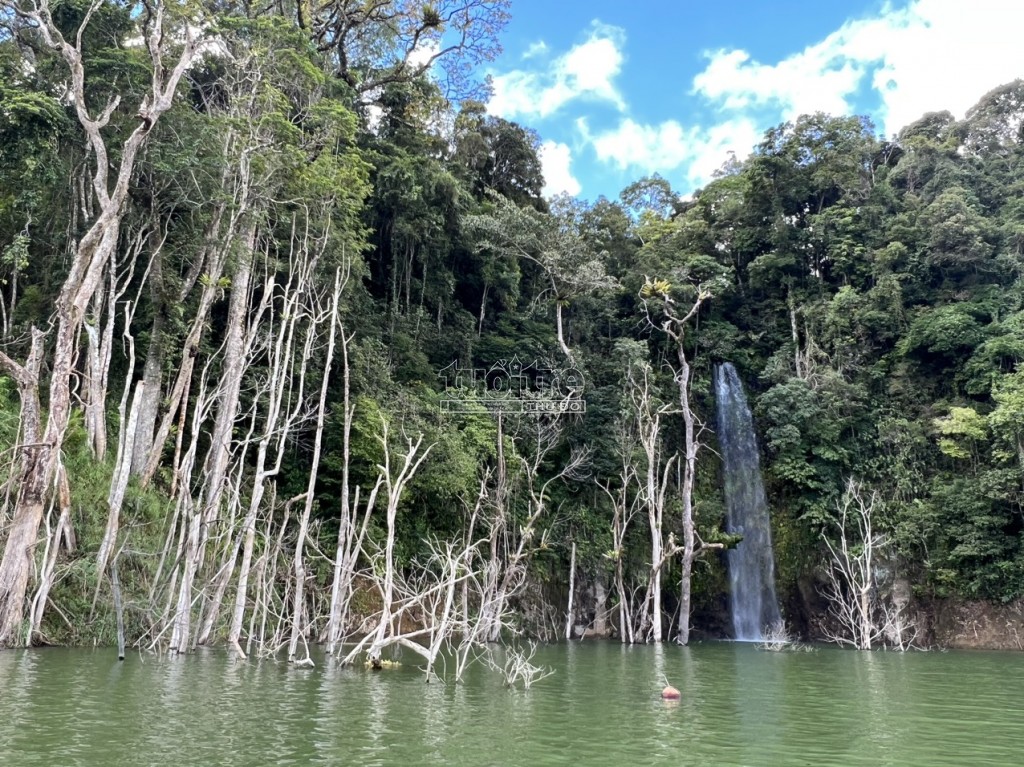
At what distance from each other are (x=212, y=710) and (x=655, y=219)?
1216 inches

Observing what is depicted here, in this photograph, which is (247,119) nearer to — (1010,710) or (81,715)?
(81,715)

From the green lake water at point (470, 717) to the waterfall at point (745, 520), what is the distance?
1110 centimetres

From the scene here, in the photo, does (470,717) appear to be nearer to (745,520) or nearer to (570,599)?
(570,599)

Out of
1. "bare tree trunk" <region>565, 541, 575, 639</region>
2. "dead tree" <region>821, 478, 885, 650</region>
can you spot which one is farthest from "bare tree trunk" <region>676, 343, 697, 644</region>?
"dead tree" <region>821, 478, 885, 650</region>

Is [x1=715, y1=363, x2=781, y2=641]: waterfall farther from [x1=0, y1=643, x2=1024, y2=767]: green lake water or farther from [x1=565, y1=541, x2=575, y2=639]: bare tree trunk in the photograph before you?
[x1=0, y1=643, x2=1024, y2=767]: green lake water

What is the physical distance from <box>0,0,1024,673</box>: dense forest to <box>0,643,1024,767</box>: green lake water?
1397mm

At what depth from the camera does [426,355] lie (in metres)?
23.5

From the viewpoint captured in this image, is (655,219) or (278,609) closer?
(278,609)

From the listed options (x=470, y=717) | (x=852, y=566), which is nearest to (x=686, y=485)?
(x=852, y=566)

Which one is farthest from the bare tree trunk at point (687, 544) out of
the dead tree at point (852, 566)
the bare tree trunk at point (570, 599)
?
the dead tree at point (852, 566)

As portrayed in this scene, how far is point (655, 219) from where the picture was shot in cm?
3444

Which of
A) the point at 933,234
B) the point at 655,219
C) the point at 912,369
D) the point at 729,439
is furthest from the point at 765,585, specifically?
the point at 655,219

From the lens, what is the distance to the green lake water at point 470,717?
561 centimetres

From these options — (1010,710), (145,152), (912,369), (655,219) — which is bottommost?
(1010,710)
